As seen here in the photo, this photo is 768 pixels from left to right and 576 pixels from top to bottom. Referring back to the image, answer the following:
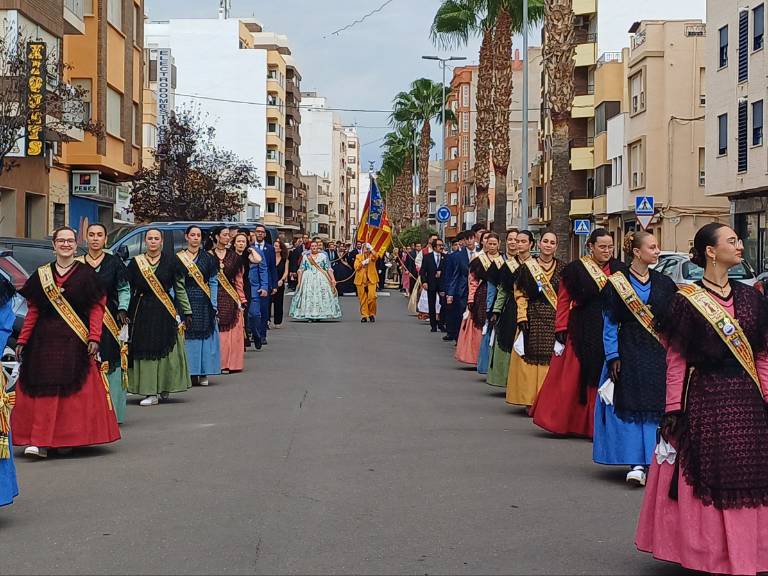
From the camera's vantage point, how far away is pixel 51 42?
101ft

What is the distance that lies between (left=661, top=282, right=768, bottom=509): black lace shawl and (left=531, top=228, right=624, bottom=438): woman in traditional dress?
3.24 meters

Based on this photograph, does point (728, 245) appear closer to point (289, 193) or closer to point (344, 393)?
point (344, 393)

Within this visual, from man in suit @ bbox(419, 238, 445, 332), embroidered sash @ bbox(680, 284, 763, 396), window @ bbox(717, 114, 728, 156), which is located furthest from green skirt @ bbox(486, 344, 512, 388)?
window @ bbox(717, 114, 728, 156)

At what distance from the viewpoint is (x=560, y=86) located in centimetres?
2797

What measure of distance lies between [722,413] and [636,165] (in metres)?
48.9

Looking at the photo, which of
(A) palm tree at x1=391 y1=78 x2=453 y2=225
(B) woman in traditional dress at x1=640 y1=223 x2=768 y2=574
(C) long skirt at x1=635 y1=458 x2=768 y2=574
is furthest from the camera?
(A) palm tree at x1=391 y1=78 x2=453 y2=225

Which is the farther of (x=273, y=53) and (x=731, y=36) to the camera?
(x=273, y=53)

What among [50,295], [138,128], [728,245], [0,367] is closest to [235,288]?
[50,295]

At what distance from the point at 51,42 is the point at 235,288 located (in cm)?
1636

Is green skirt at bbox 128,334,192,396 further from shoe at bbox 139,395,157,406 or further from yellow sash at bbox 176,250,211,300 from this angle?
yellow sash at bbox 176,250,211,300

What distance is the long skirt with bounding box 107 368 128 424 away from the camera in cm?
1146

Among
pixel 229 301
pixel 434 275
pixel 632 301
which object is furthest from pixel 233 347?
pixel 434 275

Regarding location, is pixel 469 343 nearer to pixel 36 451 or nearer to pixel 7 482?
pixel 36 451

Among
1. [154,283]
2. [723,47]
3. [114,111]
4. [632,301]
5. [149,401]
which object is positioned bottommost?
[149,401]
